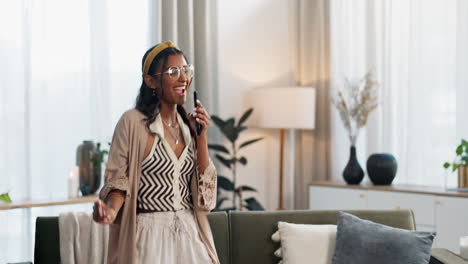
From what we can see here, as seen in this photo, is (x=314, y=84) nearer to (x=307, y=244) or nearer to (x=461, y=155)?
(x=461, y=155)

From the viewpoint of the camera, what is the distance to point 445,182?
429cm

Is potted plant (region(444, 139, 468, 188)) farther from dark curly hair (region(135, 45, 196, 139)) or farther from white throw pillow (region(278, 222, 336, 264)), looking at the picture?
dark curly hair (region(135, 45, 196, 139))

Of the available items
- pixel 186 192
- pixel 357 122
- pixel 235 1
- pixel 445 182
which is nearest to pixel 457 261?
pixel 186 192

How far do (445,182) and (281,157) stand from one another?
1.28 meters

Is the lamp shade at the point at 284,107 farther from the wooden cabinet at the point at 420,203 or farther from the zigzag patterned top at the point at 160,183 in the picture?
the zigzag patterned top at the point at 160,183

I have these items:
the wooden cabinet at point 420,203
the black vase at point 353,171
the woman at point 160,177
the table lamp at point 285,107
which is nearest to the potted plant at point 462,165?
the wooden cabinet at point 420,203

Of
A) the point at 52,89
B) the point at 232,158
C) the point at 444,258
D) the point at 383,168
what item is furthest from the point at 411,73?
the point at 52,89

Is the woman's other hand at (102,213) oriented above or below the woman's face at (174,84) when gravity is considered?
below

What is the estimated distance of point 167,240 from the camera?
1.87 m

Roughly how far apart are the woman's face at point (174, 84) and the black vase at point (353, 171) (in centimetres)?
289

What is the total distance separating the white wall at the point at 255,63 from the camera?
4.86 meters

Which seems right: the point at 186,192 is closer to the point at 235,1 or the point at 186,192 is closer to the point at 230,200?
the point at 230,200

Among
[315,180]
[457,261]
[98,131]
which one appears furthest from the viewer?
[315,180]

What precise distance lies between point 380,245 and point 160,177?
1185 millimetres
